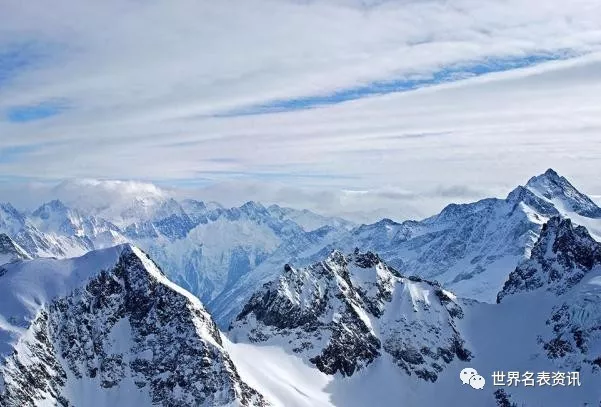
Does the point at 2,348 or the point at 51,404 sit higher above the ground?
the point at 2,348
